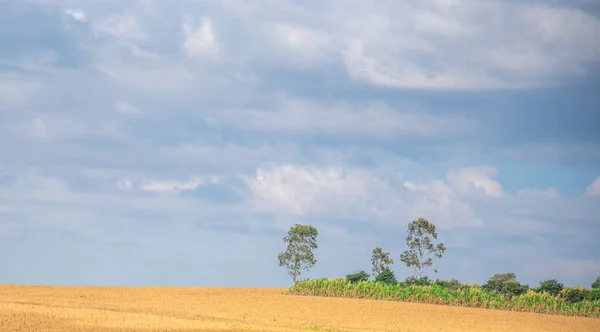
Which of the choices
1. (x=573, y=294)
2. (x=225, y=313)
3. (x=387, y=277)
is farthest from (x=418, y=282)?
(x=225, y=313)

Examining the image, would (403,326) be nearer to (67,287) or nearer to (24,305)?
(24,305)

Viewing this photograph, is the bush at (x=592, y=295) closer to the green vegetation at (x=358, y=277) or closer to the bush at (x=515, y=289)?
the bush at (x=515, y=289)

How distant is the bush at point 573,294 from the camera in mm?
80938

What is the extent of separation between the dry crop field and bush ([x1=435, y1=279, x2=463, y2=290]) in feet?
31.4

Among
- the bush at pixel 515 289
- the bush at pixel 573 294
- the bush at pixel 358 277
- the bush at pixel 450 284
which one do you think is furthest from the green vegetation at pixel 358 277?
the bush at pixel 573 294

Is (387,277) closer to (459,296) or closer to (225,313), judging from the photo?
(459,296)

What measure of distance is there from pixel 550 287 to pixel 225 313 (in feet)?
114

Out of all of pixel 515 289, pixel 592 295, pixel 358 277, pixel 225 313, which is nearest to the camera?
pixel 225 313

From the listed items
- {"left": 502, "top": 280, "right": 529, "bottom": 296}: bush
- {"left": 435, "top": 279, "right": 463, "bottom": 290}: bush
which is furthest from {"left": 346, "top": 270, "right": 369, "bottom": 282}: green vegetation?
{"left": 502, "top": 280, "right": 529, "bottom": 296}: bush

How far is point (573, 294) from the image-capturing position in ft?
267

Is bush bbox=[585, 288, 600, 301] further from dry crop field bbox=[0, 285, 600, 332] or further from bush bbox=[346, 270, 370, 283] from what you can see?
bush bbox=[346, 270, 370, 283]

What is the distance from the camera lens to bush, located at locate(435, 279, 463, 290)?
86.8 meters

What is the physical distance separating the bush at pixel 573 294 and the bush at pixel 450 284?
1038cm

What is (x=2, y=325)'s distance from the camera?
49.9 meters
